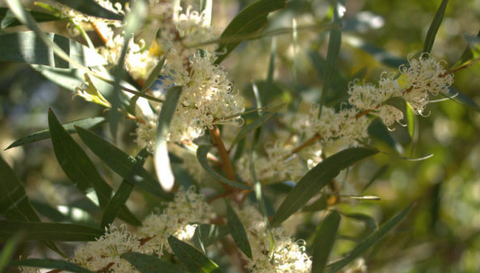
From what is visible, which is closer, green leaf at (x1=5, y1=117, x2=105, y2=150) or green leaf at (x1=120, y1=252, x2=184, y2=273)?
green leaf at (x1=120, y1=252, x2=184, y2=273)

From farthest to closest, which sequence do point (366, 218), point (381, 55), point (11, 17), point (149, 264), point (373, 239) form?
1. point (381, 55)
2. point (366, 218)
3. point (11, 17)
4. point (373, 239)
5. point (149, 264)

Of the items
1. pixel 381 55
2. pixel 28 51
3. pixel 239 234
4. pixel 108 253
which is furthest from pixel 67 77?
pixel 381 55

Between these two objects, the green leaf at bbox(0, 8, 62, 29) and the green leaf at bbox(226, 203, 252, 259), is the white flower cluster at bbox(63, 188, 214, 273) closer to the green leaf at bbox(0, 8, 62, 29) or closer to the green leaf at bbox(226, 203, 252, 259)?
the green leaf at bbox(226, 203, 252, 259)

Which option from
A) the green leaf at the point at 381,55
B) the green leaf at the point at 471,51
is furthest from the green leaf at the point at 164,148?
the green leaf at the point at 381,55

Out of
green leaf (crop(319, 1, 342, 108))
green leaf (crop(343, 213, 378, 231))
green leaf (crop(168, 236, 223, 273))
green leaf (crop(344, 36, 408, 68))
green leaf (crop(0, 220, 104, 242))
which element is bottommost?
green leaf (crop(168, 236, 223, 273))

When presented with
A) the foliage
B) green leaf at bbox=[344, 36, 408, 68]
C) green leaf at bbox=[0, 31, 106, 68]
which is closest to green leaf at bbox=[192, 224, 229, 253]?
the foliage

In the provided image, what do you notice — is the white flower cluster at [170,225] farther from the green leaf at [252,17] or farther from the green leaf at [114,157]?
the green leaf at [252,17]

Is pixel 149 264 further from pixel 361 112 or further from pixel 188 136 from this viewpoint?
pixel 361 112
